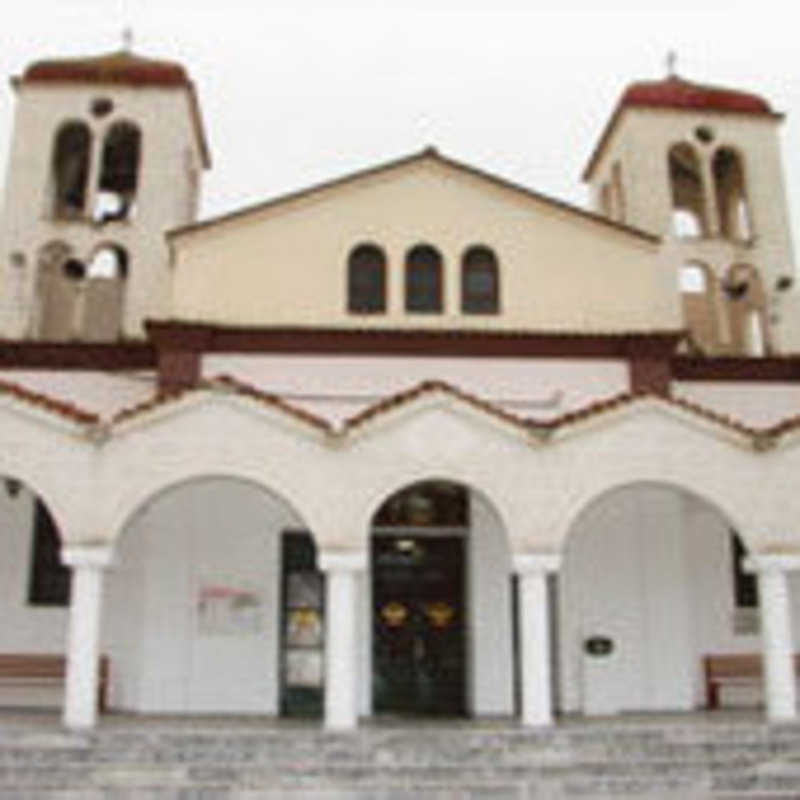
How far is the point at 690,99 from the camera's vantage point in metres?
22.8

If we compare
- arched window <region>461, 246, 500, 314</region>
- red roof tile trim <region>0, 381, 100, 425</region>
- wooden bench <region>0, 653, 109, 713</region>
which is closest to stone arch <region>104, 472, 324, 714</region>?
wooden bench <region>0, 653, 109, 713</region>

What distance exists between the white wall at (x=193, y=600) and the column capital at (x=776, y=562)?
22.0 ft

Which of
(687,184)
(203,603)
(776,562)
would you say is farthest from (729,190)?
(203,603)

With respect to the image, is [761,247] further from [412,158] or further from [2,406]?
[2,406]

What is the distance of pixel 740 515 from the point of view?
1409 centimetres

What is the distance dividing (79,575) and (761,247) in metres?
14.8

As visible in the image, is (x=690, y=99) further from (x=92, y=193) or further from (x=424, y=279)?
(x=92, y=193)

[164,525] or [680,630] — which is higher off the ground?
[164,525]

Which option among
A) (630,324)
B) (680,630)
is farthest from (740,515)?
(630,324)

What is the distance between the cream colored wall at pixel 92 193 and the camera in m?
20.7

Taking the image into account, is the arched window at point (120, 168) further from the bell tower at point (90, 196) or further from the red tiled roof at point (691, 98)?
the red tiled roof at point (691, 98)

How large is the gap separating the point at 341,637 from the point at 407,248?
727cm

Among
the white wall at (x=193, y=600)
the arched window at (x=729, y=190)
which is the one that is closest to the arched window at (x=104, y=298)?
the white wall at (x=193, y=600)

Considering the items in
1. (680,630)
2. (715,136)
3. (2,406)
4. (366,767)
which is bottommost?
(366,767)
